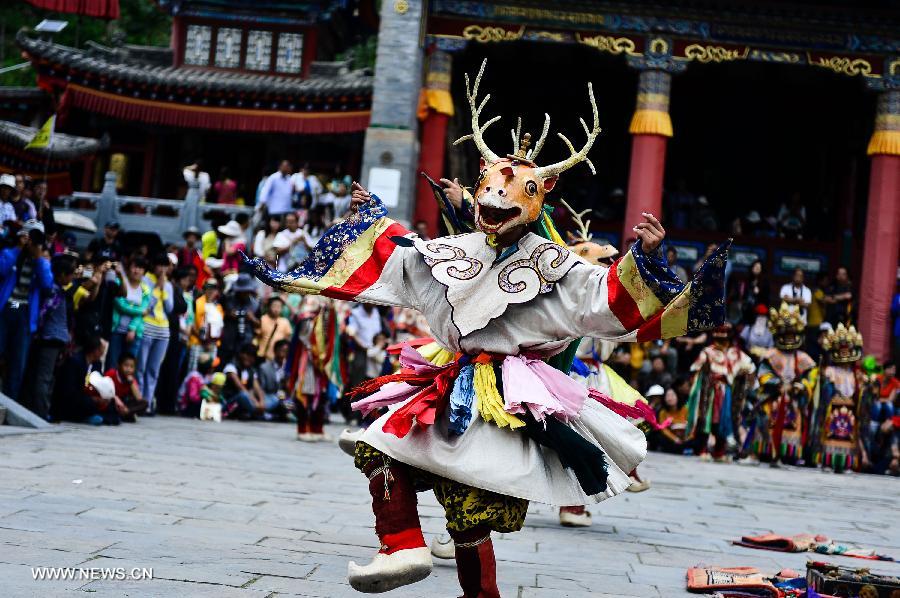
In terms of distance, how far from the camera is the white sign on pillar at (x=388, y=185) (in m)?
18.1

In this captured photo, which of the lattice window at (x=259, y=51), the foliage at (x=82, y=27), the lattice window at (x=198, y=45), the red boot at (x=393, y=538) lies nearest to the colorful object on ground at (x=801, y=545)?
the red boot at (x=393, y=538)

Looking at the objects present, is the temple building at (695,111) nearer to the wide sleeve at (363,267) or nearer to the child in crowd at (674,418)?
the child in crowd at (674,418)

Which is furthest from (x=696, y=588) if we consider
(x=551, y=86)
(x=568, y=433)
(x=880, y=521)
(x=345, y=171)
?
(x=345, y=171)

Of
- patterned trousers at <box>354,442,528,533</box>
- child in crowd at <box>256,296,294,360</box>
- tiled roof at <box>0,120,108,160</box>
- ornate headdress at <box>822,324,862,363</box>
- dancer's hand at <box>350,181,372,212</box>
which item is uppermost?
tiled roof at <box>0,120,108,160</box>

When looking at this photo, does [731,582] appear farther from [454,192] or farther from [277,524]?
[277,524]

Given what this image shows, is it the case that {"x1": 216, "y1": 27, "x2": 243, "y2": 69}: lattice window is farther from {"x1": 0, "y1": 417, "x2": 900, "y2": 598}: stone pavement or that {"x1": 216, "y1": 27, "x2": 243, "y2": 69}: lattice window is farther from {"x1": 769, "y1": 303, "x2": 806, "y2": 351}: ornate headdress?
{"x1": 0, "y1": 417, "x2": 900, "y2": 598}: stone pavement

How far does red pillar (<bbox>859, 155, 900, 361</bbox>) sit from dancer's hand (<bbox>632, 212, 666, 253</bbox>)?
48.3 ft

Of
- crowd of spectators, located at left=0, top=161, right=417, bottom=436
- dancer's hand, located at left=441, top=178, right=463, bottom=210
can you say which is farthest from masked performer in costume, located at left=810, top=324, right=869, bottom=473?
dancer's hand, located at left=441, top=178, right=463, bottom=210

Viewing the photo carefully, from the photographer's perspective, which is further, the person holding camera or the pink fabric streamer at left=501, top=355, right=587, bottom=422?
the person holding camera

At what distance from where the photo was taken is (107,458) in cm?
865

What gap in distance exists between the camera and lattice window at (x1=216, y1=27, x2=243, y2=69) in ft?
83.5

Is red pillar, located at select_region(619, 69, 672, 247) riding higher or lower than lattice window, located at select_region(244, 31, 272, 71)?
lower

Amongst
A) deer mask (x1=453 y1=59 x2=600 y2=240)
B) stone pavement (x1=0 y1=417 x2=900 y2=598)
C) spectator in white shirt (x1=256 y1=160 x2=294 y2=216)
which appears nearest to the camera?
deer mask (x1=453 y1=59 x2=600 y2=240)

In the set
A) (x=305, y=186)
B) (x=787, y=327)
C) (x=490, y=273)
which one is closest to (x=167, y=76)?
(x=305, y=186)
